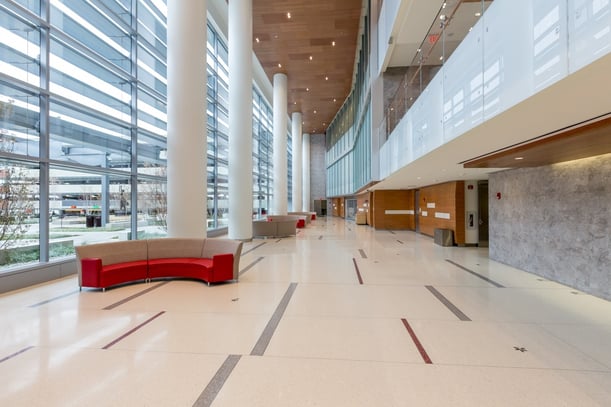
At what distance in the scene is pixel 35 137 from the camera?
6195 millimetres

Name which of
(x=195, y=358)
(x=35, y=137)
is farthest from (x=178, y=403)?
(x=35, y=137)

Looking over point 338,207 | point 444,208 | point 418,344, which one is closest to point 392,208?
point 444,208

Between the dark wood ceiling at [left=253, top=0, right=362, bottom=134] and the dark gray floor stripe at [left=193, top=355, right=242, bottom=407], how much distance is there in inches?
570

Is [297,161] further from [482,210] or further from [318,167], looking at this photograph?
[482,210]

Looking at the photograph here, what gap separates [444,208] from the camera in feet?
40.6

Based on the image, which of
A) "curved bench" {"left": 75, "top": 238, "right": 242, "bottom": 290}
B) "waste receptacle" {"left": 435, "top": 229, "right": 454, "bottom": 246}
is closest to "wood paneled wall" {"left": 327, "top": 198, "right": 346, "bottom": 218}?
"waste receptacle" {"left": 435, "top": 229, "right": 454, "bottom": 246}

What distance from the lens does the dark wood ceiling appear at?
13.8 meters

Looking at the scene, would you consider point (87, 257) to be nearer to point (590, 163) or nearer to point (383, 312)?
point (383, 312)

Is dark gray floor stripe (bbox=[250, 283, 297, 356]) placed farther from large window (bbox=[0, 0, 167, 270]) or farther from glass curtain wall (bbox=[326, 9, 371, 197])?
glass curtain wall (bbox=[326, 9, 371, 197])

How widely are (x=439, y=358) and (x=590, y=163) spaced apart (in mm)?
4970

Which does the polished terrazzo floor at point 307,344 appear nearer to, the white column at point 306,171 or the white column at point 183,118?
the white column at point 183,118

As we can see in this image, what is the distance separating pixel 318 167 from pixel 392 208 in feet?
71.2

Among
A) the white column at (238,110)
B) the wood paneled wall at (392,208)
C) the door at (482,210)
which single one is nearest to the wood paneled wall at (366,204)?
the wood paneled wall at (392,208)

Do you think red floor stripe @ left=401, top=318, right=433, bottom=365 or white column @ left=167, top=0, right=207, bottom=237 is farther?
white column @ left=167, top=0, right=207, bottom=237
